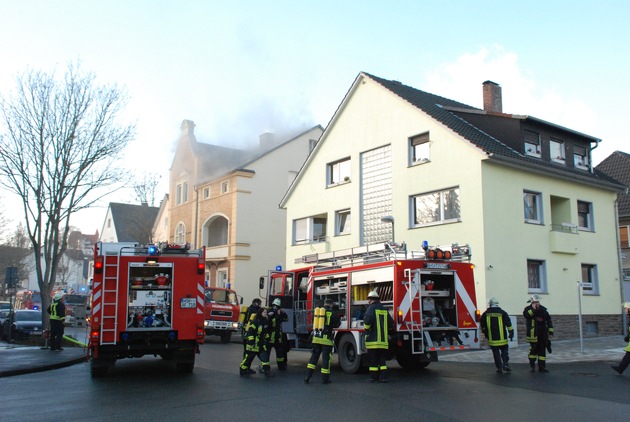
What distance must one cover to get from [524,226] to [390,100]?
712 cm

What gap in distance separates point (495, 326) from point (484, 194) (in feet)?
25.3

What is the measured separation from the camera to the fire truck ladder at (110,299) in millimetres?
11133

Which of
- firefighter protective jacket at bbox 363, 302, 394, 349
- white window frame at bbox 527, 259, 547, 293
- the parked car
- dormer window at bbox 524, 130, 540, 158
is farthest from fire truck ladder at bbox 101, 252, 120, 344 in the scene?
dormer window at bbox 524, 130, 540, 158

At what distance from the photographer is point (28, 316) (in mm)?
23844

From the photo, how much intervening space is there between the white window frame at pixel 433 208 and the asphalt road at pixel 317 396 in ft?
26.0

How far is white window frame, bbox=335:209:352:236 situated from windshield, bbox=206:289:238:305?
516cm

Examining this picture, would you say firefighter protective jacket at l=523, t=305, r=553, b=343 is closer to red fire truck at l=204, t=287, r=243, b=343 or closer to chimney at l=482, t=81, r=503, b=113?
red fire truck at l=204, t=287, r=243, b=343

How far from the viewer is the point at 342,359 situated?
12.4 m

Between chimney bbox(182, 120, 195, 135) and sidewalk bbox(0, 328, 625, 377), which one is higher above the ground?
chimney bbox(182, 120, 195, 135)

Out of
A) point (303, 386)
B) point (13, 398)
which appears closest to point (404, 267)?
point (303, 386)

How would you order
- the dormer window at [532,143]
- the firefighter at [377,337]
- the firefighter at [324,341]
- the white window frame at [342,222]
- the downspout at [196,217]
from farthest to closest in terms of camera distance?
1. the downspout at [196,217]
2. the white window frame at [342,222]
3. the dormer window at [532,143]
4. the firefighter at [324,341]
5. the firefighter at [377,337]

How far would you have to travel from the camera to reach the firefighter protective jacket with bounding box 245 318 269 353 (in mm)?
11508

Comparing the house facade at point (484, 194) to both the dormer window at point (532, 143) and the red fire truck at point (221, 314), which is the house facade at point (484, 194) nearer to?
the dormer window at point (532, 143)

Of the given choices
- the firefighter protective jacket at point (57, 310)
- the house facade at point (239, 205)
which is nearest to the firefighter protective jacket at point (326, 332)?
the firefighter protective jacket at point (57, 310)
